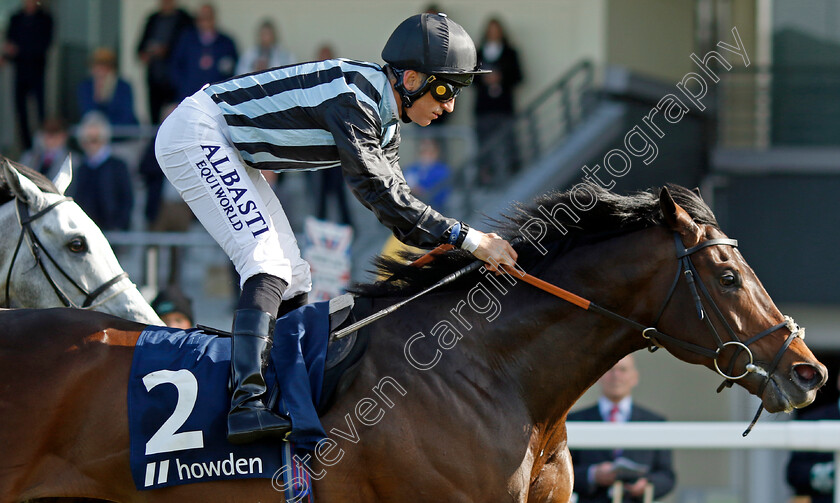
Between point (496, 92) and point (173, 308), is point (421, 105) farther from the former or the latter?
point (496, 92)

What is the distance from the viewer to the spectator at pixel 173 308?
5539 mm

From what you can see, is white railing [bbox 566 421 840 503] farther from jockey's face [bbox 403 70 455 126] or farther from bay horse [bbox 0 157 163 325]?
bay horse [bbox 0 157 163 325]

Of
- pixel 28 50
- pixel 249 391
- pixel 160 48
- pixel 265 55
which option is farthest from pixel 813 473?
pixel 28 50

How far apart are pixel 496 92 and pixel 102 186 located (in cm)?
377

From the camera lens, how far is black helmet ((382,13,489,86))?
3.58 m

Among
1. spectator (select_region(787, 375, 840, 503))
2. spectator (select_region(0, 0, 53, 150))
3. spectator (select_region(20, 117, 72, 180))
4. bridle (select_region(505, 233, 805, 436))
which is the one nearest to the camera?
bridle (select_region(505, 233, 805, 436))

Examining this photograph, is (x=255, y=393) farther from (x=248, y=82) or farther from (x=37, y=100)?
(x=37, y=100)

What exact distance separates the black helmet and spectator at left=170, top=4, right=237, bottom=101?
583 cm

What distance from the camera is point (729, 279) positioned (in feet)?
11.3

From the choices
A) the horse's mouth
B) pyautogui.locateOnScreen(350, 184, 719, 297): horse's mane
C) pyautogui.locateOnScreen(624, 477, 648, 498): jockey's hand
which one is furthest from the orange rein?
pyautogui.locateOnScreen(624, 477, 648, 498): jockey's hand

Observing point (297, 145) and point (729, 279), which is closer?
point (729, 279)

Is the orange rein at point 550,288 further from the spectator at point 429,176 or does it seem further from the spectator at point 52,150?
the spectator at point 52,150

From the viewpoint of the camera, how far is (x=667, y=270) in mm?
3516

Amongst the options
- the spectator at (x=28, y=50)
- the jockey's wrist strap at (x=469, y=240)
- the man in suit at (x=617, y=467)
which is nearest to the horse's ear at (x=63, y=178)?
the jockey's wrist strap at (x=469, y=240)
